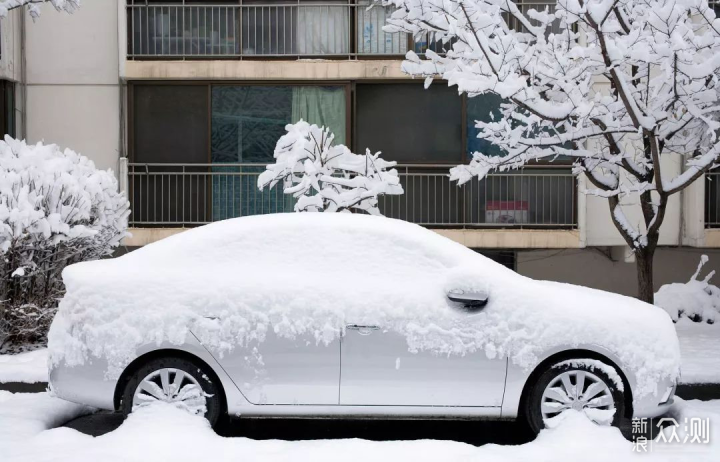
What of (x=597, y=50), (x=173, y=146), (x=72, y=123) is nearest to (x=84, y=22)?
(x=72, y=123)

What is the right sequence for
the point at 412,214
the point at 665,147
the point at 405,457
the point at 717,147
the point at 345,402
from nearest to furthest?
1. the point at 405,457
2. the point at 345,402
3. the point at 717,147
4. the point at 665,147
5. the point at 412,214

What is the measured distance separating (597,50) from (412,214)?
20.8ft

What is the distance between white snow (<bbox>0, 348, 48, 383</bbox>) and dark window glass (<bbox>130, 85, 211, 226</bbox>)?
616 centimetres

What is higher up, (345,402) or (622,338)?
(622,338)

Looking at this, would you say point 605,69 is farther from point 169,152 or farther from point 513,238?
point 169,152

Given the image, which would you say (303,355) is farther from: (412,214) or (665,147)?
(412,214)

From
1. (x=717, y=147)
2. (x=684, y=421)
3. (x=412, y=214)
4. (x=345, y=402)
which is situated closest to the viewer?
(x=345, y=402)

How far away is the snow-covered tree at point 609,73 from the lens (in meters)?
7.79

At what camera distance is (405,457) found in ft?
16.7

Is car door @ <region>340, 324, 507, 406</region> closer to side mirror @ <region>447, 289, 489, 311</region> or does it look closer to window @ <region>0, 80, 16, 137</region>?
side mirror @ <region>447, 289, 489, 311</region>

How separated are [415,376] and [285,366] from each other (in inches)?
34.3

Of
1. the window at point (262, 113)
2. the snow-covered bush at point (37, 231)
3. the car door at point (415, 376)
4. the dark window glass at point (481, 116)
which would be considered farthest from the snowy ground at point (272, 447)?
the window at point (262, 113)

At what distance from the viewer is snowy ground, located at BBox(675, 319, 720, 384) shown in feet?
24.7

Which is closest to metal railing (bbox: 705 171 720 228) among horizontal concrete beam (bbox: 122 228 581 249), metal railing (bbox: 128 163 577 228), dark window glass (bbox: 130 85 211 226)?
metal railing (bbox: 128 163 577 228)
